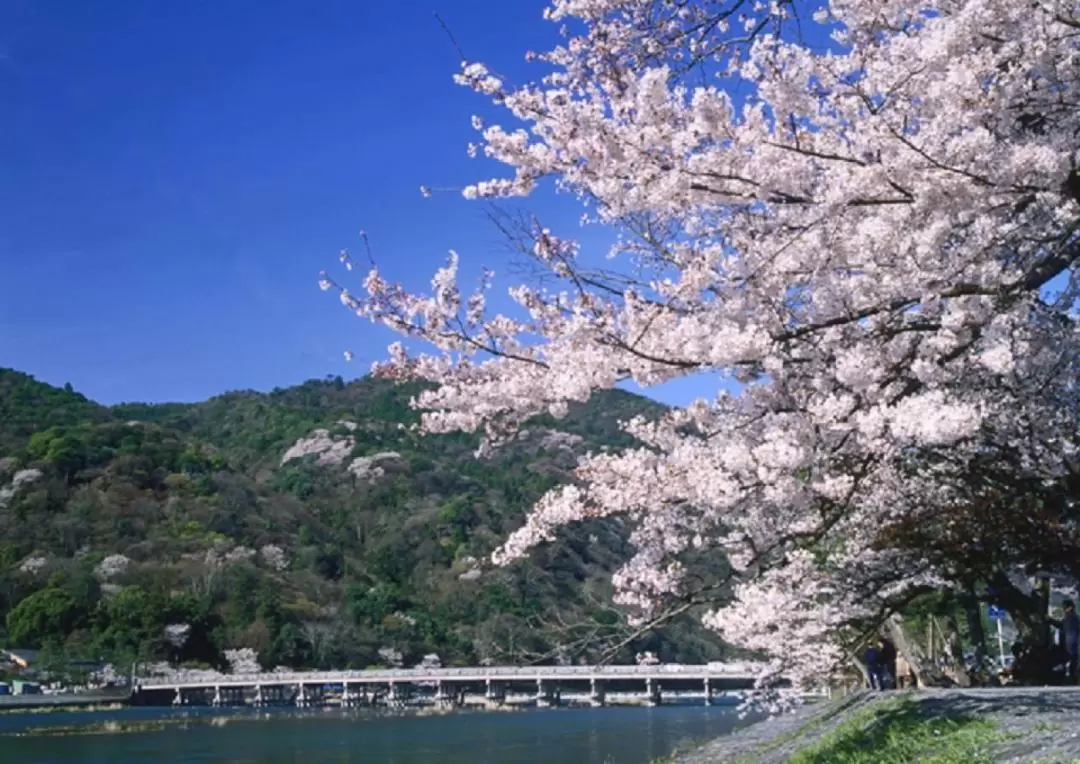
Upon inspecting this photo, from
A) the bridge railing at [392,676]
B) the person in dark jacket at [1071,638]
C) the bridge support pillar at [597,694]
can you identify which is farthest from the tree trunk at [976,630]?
the bridge support pillar at [597,694]

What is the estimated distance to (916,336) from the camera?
5004mm

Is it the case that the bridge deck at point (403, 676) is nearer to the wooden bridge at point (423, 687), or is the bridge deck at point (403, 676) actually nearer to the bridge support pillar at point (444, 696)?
the wooden bridge at point (423, 687)

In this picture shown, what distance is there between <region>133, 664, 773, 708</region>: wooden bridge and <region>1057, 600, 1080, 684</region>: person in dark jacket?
45123 mm

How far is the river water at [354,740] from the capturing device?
29156 mm

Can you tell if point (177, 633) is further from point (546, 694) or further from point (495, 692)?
point (546, 694)

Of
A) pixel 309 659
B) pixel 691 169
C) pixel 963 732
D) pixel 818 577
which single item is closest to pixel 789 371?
pixel 691 169

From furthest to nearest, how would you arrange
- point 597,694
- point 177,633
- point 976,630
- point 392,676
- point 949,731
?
point 597,694 → point 177,633 → point 392,676 → point 976,630 → point 949,731

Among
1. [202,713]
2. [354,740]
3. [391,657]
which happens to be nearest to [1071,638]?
[354,740]

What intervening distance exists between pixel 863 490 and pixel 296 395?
Answer: 15667cm

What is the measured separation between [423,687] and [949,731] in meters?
73.7

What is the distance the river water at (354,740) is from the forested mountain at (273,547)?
5.87 m

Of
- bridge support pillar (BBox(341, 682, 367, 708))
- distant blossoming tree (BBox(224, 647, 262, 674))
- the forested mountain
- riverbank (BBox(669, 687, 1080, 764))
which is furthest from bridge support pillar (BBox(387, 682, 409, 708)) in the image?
riverbank (BBox(669, 687, 1080, 764))

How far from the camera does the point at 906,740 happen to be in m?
7.98

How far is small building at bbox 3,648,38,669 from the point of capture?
59.1 metres
